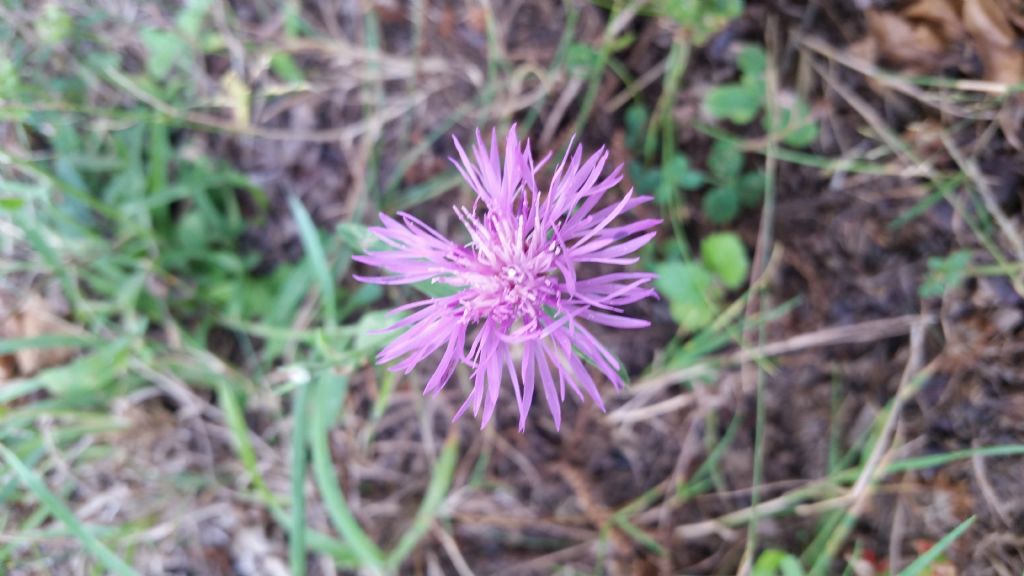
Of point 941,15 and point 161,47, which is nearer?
point 941,15

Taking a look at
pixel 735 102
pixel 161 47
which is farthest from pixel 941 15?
pixel 161 47

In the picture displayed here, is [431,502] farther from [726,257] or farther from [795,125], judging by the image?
[795,125]

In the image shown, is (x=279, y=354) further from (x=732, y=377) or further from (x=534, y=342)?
(x=732, y=377)

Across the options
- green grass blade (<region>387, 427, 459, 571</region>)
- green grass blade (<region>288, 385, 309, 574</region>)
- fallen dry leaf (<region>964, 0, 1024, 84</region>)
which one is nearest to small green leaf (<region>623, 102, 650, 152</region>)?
fallen dry leaf (<region>964, 0, 1024, 84</region>)

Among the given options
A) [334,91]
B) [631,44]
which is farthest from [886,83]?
[334,91]

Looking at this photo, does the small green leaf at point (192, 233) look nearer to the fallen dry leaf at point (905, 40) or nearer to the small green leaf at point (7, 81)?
the small green leaf at point (7, 81)

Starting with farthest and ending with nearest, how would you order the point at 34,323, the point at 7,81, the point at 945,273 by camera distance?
the point at 34,323 → the point at 945,273 → the point at 7,81

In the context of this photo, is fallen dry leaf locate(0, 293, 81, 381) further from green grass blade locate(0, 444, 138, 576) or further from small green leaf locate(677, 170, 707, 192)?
small green leaf locate(677, 170, 707, 192)
